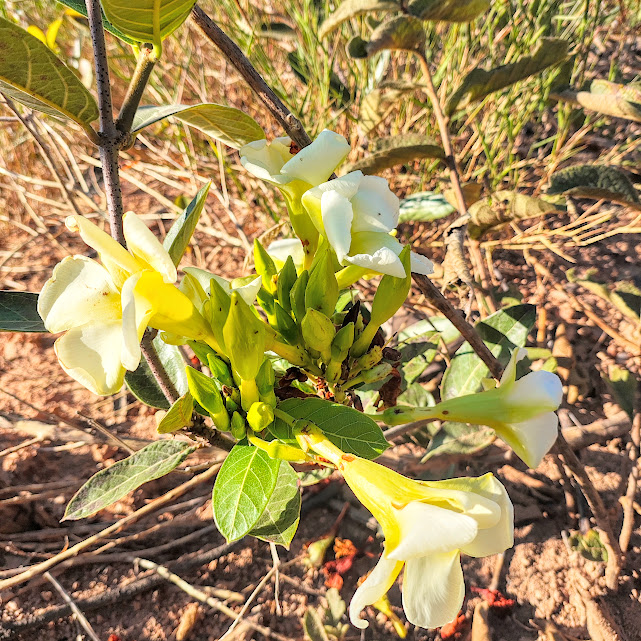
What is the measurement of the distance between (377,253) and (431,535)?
12.0 inches

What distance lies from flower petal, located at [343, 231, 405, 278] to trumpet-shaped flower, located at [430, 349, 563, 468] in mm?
212

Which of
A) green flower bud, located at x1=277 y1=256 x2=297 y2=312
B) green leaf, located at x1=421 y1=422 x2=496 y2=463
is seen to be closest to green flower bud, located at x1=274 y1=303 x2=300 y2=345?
green flower bud, located at x1=277 y1=256 x2=297 y2=312

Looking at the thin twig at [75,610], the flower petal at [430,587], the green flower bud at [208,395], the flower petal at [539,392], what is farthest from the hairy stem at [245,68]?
the thin twig at [75,610]

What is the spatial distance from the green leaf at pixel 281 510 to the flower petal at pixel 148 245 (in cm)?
44

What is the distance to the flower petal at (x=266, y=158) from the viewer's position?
669 millimetres

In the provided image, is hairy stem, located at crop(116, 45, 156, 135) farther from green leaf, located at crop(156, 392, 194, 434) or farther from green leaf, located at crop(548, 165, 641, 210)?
green leaf, located at crop(548, 165, 641, 210)

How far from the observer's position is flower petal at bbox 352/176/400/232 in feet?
2.13

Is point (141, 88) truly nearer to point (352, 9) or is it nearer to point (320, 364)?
point (320, 364)

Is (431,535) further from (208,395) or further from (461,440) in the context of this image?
(461,440)

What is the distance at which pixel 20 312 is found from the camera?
0.74m

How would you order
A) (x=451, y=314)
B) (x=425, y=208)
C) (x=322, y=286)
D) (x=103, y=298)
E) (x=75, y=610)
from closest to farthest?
1. (x=103, y=298)
2. (x=322, y=286)
3. (x=451, y=314)
4. (x=75, y=610)
5. (x=425, y=208)

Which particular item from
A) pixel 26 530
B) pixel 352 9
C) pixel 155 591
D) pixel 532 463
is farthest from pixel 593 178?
pixel 26 530

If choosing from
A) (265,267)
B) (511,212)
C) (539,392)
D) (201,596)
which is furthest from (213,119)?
(201,596)

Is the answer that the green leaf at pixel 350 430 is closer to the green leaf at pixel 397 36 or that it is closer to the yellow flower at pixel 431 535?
the yellow flower at pixel 431 535
